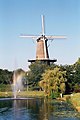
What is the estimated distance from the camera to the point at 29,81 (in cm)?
9000

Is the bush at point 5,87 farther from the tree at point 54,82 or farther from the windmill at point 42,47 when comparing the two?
the tree at point 54,82

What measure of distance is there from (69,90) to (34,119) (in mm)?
42248


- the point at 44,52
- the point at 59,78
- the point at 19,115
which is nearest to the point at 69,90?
the point at 59,78

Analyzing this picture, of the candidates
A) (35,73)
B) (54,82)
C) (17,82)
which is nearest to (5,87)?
(17,82)

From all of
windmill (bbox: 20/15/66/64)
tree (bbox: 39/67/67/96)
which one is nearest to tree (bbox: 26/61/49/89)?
windmill (bbox: 20/15/66/64)

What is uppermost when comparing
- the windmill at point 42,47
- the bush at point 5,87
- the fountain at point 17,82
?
the windmill at point 42,47

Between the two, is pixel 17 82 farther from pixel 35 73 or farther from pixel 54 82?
pixel 54 82

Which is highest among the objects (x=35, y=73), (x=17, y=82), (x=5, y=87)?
(x=35, y=73)

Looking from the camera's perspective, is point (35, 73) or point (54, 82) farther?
point (35, 73)

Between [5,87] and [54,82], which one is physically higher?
[5,87]

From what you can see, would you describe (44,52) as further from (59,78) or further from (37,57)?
(59,78)

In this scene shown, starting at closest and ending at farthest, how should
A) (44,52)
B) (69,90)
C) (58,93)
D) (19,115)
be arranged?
(19,115), (58,93), (69,90), (44,52)

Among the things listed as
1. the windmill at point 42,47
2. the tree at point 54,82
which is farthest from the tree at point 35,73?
the tree at point 54,82

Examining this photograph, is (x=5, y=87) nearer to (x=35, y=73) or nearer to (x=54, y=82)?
(x=35, y=73)
